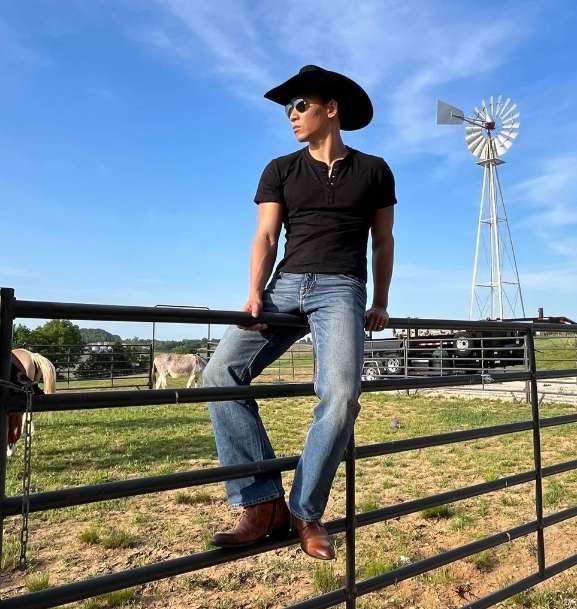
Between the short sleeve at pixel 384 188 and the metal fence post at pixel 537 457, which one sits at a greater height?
the short sleeve at pixel 384 188

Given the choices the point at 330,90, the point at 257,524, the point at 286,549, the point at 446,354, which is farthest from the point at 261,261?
the point at 446,354

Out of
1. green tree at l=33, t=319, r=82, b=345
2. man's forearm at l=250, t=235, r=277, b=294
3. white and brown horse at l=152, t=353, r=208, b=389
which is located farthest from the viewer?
green tree at l=33, t=319, r=82, b=345

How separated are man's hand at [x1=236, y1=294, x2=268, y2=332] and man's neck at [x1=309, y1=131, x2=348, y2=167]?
0.59 metres

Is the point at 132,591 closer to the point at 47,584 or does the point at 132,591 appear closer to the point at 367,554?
the point at 47,584

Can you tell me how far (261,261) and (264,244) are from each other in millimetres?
69

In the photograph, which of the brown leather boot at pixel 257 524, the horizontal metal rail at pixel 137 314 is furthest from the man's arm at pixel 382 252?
the brown leather boot at pixel 257 524

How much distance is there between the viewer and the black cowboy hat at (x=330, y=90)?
80.0 inches

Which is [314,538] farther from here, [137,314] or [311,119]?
[311,119]

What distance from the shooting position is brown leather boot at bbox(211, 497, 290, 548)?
174 cm

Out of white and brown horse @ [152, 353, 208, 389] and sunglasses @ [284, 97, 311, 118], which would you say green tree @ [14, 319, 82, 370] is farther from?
sunglasses @ [284, 97, 311, 118]

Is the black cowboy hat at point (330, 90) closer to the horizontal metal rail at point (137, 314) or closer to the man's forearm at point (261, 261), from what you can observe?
the man's forearm at point (261, 261)

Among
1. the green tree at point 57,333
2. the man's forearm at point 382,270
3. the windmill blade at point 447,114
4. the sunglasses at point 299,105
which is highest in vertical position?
the windmill blade at point 447,114

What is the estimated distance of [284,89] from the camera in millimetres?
2062

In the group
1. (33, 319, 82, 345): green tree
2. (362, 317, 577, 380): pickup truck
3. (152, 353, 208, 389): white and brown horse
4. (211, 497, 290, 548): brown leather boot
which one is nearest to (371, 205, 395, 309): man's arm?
(211, 497, 290, 548): brown leather boot
